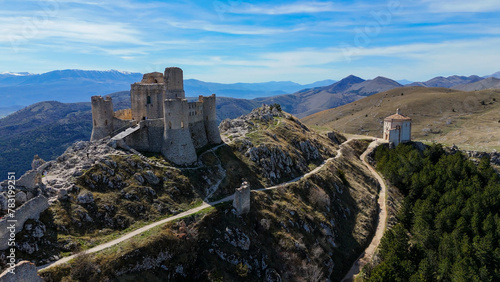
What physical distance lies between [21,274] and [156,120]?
1277 inches

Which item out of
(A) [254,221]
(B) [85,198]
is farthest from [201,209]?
(B) [85,198]

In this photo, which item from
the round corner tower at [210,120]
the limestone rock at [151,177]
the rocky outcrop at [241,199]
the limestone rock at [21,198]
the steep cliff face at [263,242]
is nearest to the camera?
the limestone rock at [21,198]

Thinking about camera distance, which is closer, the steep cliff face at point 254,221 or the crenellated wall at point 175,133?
the steep cliff face at point 254,221

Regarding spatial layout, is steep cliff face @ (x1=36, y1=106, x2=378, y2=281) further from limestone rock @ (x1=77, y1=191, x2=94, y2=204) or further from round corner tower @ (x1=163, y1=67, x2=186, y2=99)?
round corner tower @ (x1=163, y1=67, x2=186, y2=99)

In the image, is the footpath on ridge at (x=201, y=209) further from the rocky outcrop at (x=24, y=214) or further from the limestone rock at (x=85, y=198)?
the limestone rock at (x=85, y=198)

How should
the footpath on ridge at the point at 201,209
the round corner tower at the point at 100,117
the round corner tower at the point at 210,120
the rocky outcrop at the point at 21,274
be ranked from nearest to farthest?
the rocky outcrop at the point at 21,274
the footpath on ridge at the point at 201,209
the round corner tower at the point at 100,117
the round corner tower at the point at 210,120

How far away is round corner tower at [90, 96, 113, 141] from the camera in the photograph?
184 ft

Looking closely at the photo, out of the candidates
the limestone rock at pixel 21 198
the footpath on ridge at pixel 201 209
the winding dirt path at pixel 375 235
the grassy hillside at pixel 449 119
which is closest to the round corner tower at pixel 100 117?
the limestone rock at pixel 21 198

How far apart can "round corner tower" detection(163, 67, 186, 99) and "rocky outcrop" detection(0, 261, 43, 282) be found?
3844 centimetres

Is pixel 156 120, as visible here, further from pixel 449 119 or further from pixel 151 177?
pixel 449 119

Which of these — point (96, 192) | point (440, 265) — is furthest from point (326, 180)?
point (96, 192)

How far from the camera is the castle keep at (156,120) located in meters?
54.8

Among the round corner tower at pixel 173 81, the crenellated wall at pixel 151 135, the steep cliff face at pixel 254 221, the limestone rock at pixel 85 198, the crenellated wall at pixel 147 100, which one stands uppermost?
the round corner tower at pixel 173 81

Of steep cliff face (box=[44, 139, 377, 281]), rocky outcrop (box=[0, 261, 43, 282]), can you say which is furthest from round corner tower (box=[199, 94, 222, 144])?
rocky outcrop (box=[0, 261, 43, 282])
